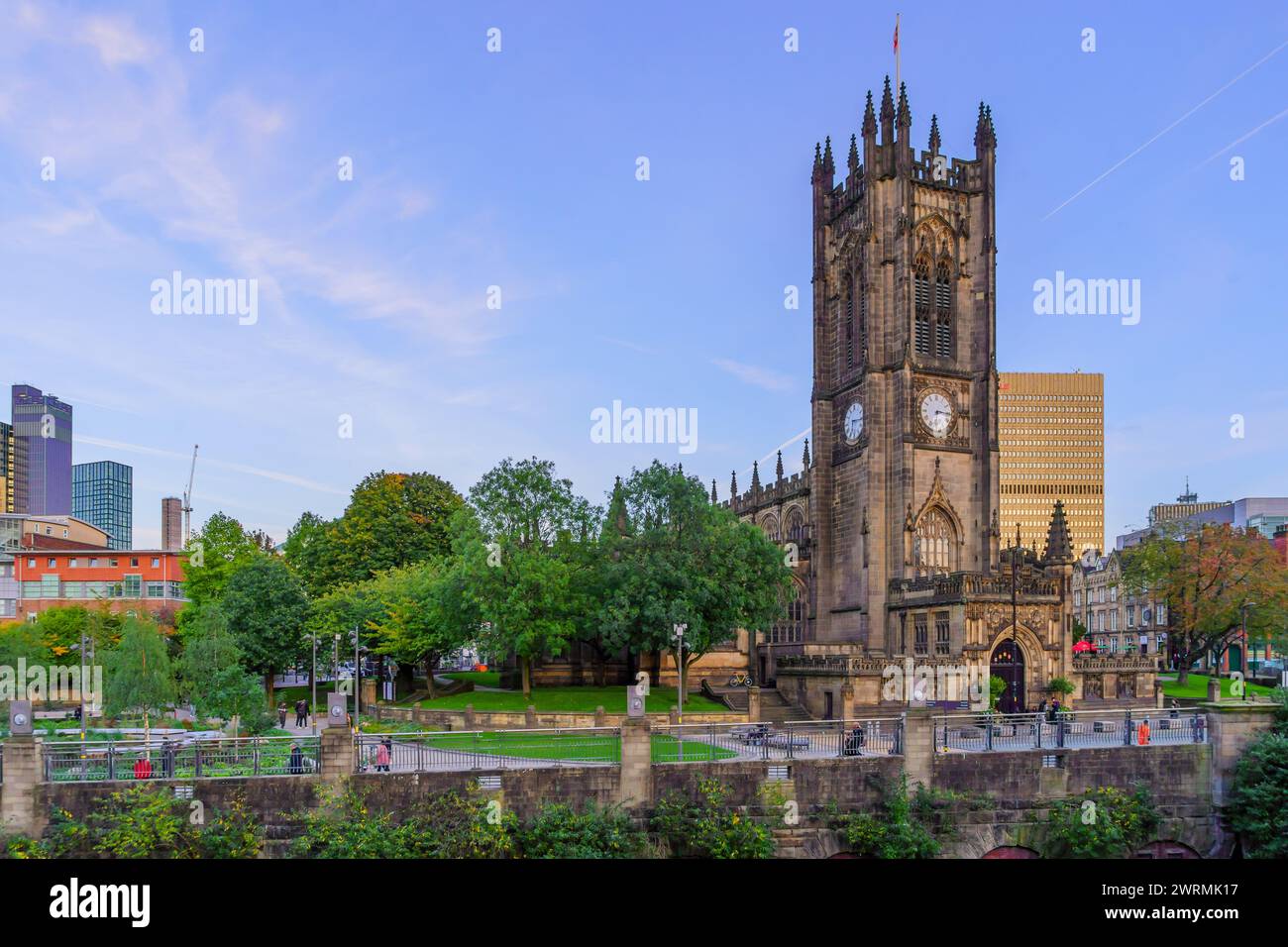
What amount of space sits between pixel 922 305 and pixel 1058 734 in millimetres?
38796

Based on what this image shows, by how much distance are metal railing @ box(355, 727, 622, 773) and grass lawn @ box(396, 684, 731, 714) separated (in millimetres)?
16891

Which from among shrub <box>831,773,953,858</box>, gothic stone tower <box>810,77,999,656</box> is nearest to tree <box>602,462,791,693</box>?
gothic stone tower <box>810,77,999,656</box>

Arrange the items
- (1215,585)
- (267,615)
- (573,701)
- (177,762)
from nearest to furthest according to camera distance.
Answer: (177,762) < (573,701) < (267,615) < (1215,585)

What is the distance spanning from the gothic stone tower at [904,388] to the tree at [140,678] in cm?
3748

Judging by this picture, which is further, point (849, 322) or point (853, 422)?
point (849, 322)

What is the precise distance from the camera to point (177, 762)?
29.7 metres

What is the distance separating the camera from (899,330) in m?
67.8

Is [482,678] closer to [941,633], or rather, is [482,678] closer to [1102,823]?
[941,633]

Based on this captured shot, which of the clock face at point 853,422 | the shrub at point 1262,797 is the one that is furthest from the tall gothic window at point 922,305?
the shrub at point 1262,797

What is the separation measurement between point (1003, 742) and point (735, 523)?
78.7 feet

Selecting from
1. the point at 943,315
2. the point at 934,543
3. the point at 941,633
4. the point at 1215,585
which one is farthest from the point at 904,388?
the point at 1215,585

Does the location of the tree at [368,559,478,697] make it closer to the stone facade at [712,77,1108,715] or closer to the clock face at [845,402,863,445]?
the stone facade at [712,77,1108,715]

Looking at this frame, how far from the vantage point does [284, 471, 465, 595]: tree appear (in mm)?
79000
